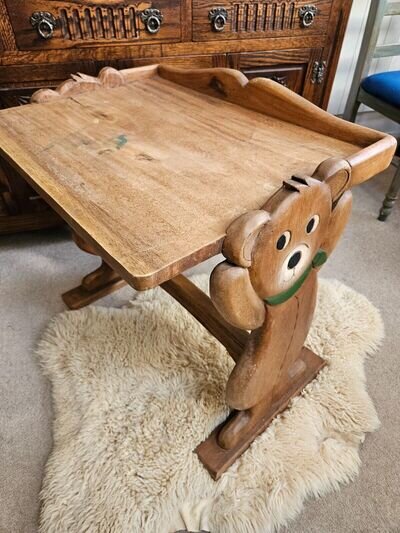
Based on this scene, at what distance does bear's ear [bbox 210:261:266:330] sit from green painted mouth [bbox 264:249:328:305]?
0.08 feet

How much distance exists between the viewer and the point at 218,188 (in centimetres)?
59

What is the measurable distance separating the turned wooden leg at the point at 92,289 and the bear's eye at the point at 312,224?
2.42 feet

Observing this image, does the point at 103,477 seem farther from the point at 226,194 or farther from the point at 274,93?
the point at 274,93

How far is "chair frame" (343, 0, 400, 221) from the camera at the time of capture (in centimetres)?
138

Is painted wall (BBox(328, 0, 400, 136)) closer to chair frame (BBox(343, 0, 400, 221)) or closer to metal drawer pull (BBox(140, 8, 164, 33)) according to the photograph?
chair frame (BBox(343, 0, 400, 221))

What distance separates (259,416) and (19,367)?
2.04 ft

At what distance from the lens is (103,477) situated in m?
0.79

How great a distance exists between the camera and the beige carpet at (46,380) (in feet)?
2.54

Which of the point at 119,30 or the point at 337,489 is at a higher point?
the point at 119,30

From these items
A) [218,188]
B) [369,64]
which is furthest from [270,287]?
[369,64]

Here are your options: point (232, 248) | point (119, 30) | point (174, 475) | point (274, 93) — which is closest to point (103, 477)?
point (174, 475)

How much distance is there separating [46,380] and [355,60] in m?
1.94

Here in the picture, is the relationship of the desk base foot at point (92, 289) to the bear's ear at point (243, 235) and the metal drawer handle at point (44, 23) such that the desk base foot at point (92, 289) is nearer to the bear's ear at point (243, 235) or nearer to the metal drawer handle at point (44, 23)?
the metal drawer handle at point (44, 23)

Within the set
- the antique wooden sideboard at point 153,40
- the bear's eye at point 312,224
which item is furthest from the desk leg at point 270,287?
the antique wooden sideboard at point 153,40
